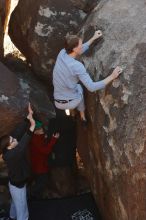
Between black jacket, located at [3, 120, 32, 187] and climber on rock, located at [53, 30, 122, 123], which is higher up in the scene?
climber on rock, located at [53, 30, 122, 123]

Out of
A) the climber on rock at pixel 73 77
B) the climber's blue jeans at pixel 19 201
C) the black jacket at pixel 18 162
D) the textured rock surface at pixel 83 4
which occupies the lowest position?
the climber's blue jeans at pixel 19 201

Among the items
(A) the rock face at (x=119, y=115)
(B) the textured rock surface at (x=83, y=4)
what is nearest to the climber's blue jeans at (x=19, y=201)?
(A) the rock face at (x=119, y=115)

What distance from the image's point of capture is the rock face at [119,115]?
5441mm

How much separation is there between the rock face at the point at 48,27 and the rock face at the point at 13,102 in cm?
58

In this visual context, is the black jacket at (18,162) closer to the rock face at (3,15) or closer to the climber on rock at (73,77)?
the climber on rock at (73,77)

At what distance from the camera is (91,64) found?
6.55 meters

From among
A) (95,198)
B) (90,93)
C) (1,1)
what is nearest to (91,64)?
(90,93)

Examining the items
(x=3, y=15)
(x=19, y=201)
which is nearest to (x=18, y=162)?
(x=19, y=201)

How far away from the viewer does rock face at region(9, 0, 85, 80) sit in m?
8.07

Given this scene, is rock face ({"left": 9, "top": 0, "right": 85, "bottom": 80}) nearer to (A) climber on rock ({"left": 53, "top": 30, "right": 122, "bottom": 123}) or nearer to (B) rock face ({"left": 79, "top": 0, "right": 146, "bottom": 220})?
(B) rock face ({"left": 79, "top": 0, "right": 146, "bottom": 220})

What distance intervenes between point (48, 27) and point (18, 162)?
278 centimetres

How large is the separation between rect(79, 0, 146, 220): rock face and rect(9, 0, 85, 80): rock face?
940mm

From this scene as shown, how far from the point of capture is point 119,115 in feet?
18.8

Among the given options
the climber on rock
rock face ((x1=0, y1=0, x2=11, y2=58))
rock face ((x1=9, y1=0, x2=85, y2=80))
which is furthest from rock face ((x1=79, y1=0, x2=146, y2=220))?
rock face ((x1=0, y1=0, x2=11, y2=58))
